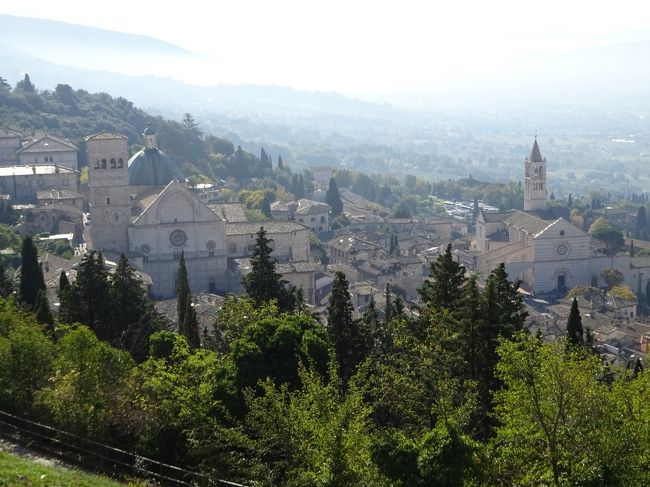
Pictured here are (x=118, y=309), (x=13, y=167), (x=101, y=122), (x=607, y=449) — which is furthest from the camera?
(x=101, y=122)

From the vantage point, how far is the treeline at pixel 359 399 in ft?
45.8

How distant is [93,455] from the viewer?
55.8ft

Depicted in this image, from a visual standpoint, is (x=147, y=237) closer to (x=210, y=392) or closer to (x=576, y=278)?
(x=576, y=278)

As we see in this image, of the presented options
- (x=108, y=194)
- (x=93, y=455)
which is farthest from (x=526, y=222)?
(x=93, y=455)

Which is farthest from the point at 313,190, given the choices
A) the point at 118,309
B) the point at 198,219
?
the point at 118,309

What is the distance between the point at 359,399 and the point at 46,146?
62141 mm

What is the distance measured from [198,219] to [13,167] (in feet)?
76.0

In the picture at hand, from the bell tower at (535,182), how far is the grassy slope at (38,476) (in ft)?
189

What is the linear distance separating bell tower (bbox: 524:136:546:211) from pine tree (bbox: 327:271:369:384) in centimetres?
4936

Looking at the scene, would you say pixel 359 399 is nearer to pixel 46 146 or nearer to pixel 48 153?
pixel 48 153

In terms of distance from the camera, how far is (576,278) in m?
60.5

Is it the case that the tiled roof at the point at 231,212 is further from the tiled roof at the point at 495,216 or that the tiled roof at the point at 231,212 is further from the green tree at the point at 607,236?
the green tree at the point at 607,236

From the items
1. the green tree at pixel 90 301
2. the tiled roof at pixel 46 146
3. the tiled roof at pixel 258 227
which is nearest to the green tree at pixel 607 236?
the tiled roof at pixel 258 227

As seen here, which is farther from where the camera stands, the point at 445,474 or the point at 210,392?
the point at 210,392
